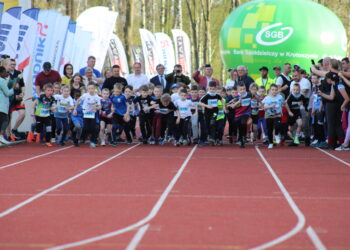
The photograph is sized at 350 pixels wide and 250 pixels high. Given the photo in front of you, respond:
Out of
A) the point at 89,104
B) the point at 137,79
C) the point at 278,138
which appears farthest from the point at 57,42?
the point at 278,138

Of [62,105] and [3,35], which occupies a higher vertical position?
[3,35]

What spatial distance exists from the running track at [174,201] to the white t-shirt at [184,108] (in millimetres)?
3000

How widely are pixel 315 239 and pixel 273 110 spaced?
11632mm

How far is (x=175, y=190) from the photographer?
34.3 feet

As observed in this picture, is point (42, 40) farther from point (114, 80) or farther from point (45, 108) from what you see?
point (45, 108)

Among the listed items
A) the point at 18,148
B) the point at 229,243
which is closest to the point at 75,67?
the point at 18,148

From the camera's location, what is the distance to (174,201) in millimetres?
9453

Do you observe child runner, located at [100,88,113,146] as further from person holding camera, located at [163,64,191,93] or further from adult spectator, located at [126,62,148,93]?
person holding camera, located at [163,64,191,93]

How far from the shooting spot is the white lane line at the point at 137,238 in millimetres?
6688

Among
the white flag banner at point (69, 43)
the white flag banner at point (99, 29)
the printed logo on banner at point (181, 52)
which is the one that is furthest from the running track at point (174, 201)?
the printed logo on banner at point (181, 52)

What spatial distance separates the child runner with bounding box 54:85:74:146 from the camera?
18406mm

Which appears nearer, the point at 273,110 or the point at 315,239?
the point at 315,239

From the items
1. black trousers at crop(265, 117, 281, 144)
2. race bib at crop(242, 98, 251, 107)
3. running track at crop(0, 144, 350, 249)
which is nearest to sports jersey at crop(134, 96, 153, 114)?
race bib at crop(242, 98, 251, 107)

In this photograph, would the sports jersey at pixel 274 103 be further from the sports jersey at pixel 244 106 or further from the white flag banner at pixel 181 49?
the white flag banner at pixel 181 49
